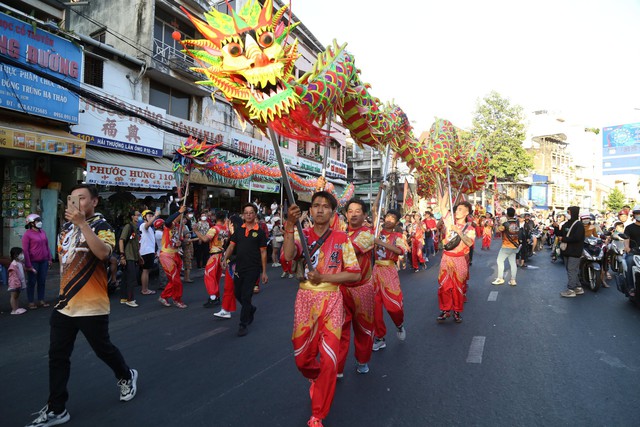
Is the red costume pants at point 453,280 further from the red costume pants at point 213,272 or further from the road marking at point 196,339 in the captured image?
the red costume pants at point 213,272

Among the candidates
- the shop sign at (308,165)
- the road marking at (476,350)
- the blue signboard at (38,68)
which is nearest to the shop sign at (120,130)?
the blue signboard at (38,68)

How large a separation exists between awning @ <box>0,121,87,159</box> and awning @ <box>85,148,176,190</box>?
700 mm

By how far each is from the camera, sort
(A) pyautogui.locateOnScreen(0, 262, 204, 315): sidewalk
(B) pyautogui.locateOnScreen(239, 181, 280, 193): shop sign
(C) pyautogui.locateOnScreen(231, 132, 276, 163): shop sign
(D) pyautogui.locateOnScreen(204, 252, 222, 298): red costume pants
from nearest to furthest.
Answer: (D) pyautogui.locateOnScreen(204, 252, 222, 298): red costume pants → (A) pyautogui.locateOnScreen(0, 262, 204, 315): sidewalk → (B) pyautogui.locateOnScreen(239, 181, 280, 193): shop sign → (C) pyautogui.locateOnScreen(231, 132, 276, 163): shop sign

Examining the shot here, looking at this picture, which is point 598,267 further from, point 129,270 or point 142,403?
point 129,270

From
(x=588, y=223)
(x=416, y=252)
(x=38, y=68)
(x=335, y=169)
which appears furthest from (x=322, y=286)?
(x=335, y=169)

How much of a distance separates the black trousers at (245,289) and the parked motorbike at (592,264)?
23.0 ft

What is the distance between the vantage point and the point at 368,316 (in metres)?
3.74

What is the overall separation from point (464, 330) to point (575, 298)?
3.60m

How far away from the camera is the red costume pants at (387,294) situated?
4.51 meters

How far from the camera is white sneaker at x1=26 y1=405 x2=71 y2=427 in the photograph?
9.26 feet

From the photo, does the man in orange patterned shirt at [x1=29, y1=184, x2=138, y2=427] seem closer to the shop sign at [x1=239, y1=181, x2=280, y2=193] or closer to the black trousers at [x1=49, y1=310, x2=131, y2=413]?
the black trousers at [x1=49, y1=310, x2=131, y2=413]

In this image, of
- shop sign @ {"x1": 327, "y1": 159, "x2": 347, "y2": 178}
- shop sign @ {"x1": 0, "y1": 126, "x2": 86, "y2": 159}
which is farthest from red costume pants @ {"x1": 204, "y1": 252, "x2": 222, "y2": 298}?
shop sign @ {"x1": 327, "y1": 159, "x2": 347, "y2": 178}

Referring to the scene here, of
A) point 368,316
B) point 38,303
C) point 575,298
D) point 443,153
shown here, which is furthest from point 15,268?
point 575,298

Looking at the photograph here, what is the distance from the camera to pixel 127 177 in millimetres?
11727
